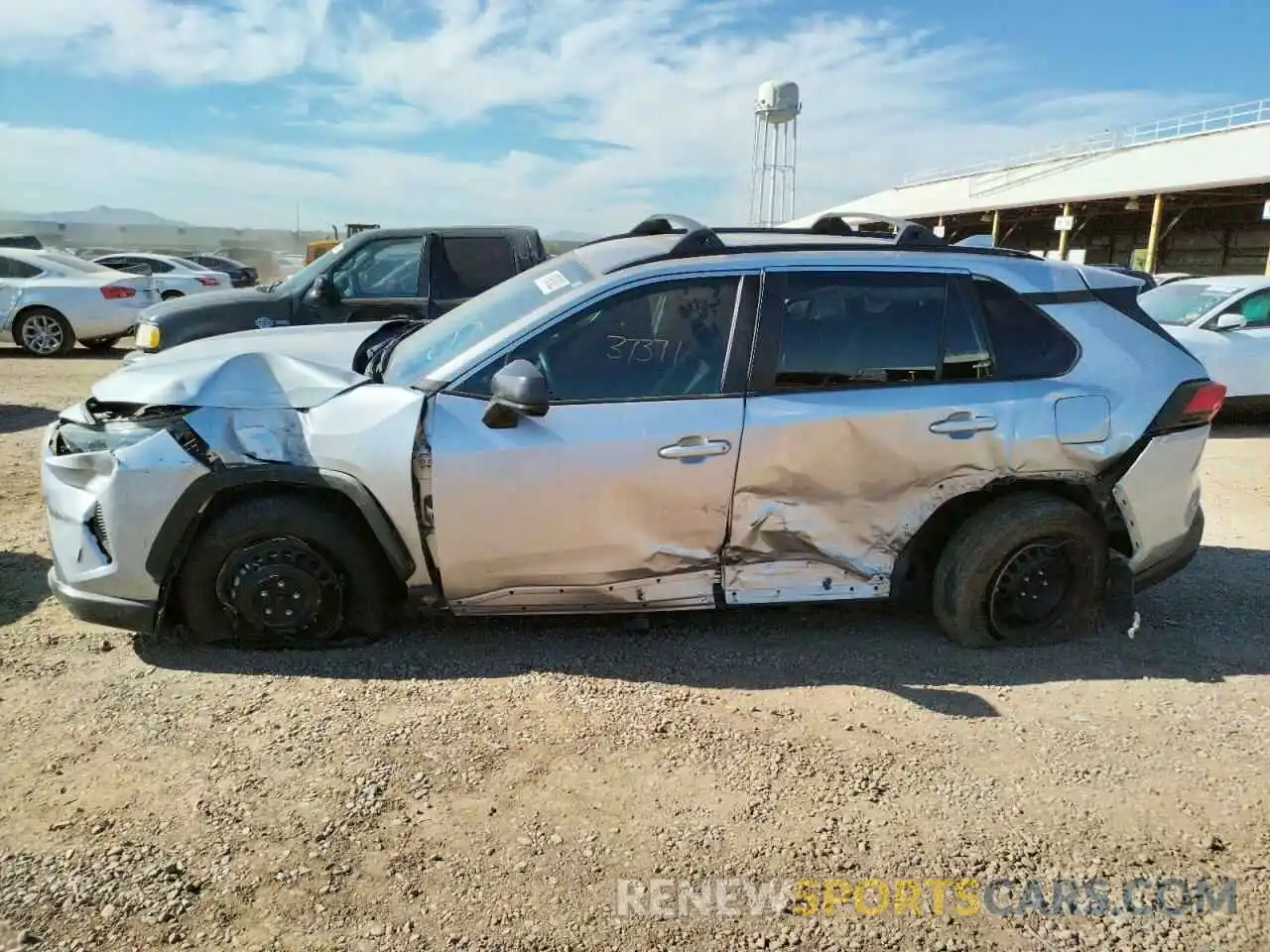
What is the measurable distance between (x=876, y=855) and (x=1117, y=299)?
8.98ft

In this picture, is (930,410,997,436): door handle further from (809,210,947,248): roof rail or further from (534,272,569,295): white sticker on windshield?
(534,272,569,295): white sticker on windshield

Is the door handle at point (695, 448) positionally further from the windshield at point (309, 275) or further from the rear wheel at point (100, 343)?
the rear wheel at point (100, 343)

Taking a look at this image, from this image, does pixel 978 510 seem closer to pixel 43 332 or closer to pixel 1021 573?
pixel 1021 573

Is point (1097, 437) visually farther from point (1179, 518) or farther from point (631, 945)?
point (631, 945)

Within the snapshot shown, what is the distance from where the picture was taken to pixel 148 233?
9300 cm

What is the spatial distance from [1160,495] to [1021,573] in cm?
70

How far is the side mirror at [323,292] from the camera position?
25.1 feet

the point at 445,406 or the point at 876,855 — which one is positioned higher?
the point at 445,406

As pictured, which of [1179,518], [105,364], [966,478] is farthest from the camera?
[105,364]

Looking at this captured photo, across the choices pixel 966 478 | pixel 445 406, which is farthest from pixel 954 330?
pixel 445 406

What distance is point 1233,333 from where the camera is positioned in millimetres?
8992

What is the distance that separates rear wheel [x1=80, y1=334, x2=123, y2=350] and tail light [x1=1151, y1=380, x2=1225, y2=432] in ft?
47.5

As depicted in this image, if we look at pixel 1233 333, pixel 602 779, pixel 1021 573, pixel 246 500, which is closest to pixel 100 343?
pixel 246 500

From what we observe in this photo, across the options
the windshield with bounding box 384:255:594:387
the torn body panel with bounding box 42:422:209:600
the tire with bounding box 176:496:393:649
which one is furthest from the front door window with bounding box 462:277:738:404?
the torn body panel with bounding box 42:422:209:600
